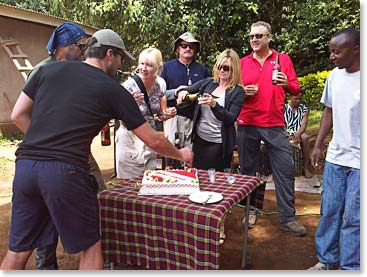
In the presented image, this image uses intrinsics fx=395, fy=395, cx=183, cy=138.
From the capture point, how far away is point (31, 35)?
10148mm

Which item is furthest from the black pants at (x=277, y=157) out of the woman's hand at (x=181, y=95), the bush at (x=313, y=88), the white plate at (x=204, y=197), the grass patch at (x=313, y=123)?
the bush at (x=313, y=88)

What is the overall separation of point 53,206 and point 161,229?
0.66 metres

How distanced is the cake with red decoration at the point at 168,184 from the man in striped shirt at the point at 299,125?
11.1 feet

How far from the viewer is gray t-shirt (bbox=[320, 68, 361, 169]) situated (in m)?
2.51

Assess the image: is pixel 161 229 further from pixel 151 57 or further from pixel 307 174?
pixel 307 174

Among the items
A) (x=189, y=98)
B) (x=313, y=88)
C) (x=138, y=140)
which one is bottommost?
(x=138, y=140)

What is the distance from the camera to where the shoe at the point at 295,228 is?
3.75 meters

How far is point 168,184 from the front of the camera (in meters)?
2.56

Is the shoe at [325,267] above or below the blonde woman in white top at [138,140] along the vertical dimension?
below

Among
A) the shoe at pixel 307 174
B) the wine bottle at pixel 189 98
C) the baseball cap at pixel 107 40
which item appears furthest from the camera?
the shoe at pixel 307 174

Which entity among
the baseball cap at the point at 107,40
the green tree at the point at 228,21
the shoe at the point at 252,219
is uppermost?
the green tree at the point at 228,21

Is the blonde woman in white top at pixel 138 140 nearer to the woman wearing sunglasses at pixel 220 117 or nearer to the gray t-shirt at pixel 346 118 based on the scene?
the woman wearing sunglasses at pixel 220 117

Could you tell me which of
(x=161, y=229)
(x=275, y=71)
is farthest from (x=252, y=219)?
(x=161, y=229)

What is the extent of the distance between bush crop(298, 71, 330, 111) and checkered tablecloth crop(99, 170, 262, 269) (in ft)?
25.2
